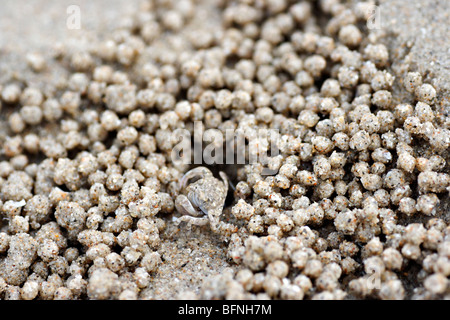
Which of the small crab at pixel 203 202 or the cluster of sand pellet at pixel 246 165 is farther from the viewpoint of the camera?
the small crab at pixel 203 202

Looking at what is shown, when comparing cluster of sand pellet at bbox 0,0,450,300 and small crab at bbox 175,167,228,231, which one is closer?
cluster of sand pellet at bbox 0,0,450,300

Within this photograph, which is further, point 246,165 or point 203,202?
point 246,165

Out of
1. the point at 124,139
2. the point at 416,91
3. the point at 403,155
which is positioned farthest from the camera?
the point at 124,139

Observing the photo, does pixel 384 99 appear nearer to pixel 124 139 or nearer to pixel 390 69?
pixel 390 69

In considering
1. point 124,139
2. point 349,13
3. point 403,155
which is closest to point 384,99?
point 403,155
